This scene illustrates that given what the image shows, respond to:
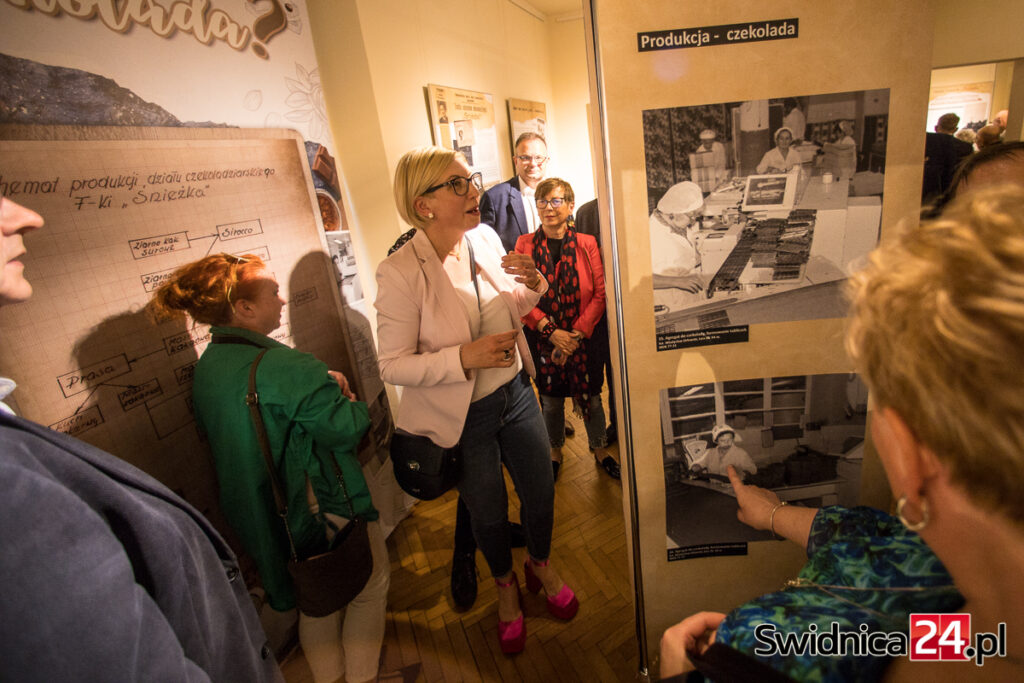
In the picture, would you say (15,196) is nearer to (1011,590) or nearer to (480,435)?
(480,435)

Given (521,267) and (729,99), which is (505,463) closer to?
(521,267)

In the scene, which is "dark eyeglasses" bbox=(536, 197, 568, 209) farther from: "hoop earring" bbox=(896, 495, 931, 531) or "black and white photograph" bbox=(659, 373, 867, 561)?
"hoop earring" bbox=(896, 495, 931, 531)

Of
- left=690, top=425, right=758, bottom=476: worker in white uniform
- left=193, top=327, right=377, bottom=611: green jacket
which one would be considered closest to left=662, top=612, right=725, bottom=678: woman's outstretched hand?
left=690, top=425, right=758, bottom=476: worker in white uniform

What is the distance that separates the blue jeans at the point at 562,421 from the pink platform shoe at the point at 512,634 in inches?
43.4

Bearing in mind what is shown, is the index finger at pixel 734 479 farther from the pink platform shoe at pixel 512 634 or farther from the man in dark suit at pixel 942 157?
the man in dark suit at pixel 942 157

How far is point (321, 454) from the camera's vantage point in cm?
159

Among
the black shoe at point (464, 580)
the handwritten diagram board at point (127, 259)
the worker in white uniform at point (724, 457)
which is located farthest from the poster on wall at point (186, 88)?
the worker in white uniform at point (724, 457)

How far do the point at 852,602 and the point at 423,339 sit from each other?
4.19ft

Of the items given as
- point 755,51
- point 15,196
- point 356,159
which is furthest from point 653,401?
point 356,159

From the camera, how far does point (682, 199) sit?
107 centimetres

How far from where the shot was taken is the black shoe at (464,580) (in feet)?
6.84

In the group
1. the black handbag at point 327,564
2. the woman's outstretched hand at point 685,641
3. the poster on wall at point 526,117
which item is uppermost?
the poster on wall at point 526,117

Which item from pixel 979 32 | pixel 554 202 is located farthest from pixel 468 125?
pixel 979 32

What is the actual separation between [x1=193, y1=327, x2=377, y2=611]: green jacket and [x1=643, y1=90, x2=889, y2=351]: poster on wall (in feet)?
3.46
